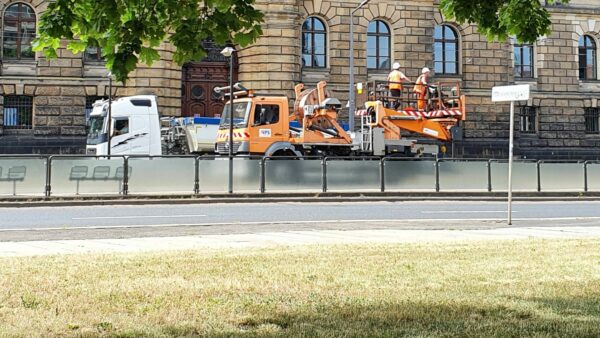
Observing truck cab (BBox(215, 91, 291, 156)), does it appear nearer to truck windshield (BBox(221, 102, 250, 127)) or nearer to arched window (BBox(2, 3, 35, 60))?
truck windshield (BBox(221, 102, 250, 127))

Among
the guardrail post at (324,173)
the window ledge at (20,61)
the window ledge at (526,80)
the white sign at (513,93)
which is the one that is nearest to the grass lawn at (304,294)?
the white sign at (513,93)

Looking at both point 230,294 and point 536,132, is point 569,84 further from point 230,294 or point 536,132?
point 230,294

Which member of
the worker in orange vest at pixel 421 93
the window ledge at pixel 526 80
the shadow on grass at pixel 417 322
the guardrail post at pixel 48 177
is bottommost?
the shadow on grass at pixel 417 322

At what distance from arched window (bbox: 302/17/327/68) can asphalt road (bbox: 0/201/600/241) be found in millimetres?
20255

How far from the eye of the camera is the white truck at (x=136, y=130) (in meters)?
29.6

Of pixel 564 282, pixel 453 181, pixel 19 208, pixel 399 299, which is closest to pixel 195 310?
A: pixel 399 299

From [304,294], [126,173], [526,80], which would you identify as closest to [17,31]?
[126,173]

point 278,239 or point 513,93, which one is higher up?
point 513,93

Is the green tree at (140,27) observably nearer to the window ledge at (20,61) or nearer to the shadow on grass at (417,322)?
the shadow on grass at (417,322)

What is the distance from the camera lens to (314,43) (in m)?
40.5

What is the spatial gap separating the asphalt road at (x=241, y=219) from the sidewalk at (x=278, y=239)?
107 cm

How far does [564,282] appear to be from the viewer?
6973 millimetres

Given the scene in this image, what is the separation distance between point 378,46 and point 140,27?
37.0m

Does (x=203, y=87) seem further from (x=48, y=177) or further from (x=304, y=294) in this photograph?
(x=304, y=294)
